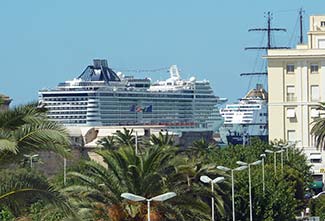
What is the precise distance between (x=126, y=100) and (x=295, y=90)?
58372 millimetres

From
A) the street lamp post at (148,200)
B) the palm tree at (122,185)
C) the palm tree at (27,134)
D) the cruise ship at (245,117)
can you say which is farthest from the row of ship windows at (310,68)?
the palm tree at (27,134)

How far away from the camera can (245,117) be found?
18288cm

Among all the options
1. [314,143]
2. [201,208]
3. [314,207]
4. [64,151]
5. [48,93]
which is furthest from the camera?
[48,93]

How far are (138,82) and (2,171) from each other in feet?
467

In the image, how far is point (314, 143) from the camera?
9206 centimetres

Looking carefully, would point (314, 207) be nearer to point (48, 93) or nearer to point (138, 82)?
point (48, 93)

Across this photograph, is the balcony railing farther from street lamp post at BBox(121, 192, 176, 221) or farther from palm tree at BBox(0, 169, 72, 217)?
palm tree at BBox(0, 169, 72, 217)

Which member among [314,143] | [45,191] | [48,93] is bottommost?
[45,191]

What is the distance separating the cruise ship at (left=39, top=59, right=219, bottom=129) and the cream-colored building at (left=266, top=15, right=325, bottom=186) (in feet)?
168

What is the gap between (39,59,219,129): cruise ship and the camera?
480 ft

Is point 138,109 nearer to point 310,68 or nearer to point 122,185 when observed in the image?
point 310,68

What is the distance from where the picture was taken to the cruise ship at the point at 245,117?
175 meters

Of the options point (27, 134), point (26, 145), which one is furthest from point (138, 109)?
point (27, 134)

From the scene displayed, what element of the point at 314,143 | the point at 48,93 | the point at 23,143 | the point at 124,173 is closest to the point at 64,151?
the point at 23,143
